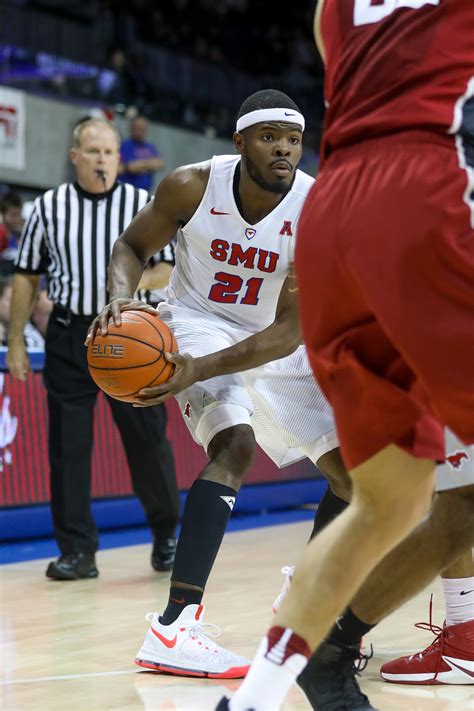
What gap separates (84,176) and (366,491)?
3804 millimetres

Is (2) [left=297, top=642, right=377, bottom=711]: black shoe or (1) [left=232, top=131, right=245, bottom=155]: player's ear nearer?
(2) [left=297, top=642, right=377, bottom=711]: black shoe

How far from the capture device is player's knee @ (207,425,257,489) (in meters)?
3.73

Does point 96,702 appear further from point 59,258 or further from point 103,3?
point 103,3

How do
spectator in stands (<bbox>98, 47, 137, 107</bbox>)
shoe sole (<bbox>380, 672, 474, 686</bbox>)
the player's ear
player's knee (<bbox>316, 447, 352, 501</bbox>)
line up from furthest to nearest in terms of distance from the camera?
spectator in stands (<bbox>98, 47, 137, 107</bbox>), the player's ear, player's knee (<bbox>316, 447, 352, 501</bbox>), shoe sole (<bbox>380, 672, 474, 686</bbox>)

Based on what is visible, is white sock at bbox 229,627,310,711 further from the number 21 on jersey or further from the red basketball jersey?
the number 21 on jersey

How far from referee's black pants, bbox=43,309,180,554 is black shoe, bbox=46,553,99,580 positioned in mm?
37

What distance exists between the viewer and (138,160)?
11906 mm

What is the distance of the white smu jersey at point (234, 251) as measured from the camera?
4008 millimetres

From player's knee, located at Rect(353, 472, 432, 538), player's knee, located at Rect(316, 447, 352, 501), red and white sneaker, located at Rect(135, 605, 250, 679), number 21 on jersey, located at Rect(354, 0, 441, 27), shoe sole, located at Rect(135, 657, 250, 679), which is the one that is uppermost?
number 21 on jersey, located at Rect(354, 0, 441, 27)

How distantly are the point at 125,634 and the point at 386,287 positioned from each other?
94.3 inches

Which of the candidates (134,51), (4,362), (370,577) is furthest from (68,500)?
(134,51)

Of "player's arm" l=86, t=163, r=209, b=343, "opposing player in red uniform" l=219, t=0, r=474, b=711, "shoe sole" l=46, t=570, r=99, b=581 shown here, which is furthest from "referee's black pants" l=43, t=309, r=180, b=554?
"opposing player in red uniform" l=219, t=0, r=474, b=711

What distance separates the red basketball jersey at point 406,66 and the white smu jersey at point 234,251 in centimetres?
164

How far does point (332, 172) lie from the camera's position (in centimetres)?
238
